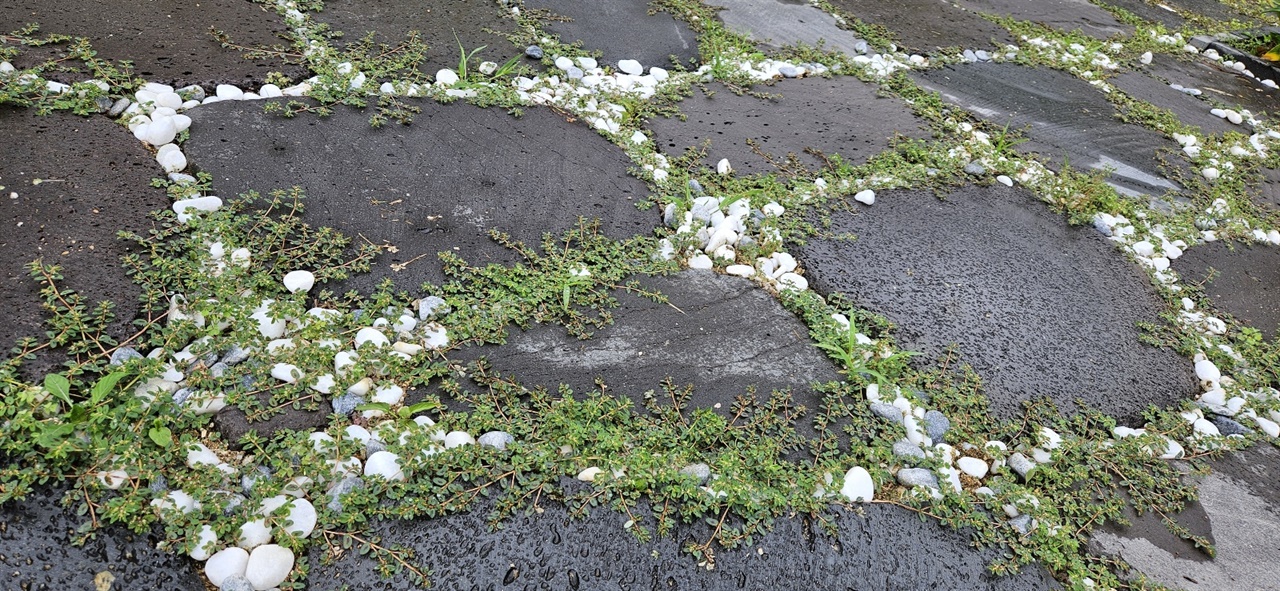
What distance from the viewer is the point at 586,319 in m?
1.90

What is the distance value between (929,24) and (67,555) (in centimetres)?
406

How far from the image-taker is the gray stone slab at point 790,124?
2.69 m

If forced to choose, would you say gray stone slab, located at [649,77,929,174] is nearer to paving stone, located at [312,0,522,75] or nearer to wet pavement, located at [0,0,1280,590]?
wet pavement, located at [0,0,1280,590]

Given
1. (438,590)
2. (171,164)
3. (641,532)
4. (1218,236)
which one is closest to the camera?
(438,590)

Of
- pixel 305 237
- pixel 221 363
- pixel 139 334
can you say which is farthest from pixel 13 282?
pixel 305 237

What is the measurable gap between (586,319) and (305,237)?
75 cm

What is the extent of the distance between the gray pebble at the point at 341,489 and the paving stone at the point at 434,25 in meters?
1.69

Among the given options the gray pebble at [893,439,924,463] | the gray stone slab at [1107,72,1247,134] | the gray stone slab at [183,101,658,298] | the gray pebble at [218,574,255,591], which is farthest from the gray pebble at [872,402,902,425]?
the gray stone slab at [1107,72,1247,134]

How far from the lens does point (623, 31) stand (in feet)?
10.7

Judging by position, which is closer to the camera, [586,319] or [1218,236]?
[586,319]

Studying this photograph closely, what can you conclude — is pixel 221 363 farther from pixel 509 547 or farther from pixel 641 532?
pixel 641 532

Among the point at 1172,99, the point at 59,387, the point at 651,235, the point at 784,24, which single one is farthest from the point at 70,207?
the point at 1172,99

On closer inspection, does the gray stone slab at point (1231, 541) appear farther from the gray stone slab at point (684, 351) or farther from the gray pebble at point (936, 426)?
the gray stone slab at point (684, 351)

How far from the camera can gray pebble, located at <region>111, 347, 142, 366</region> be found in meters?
1.54
